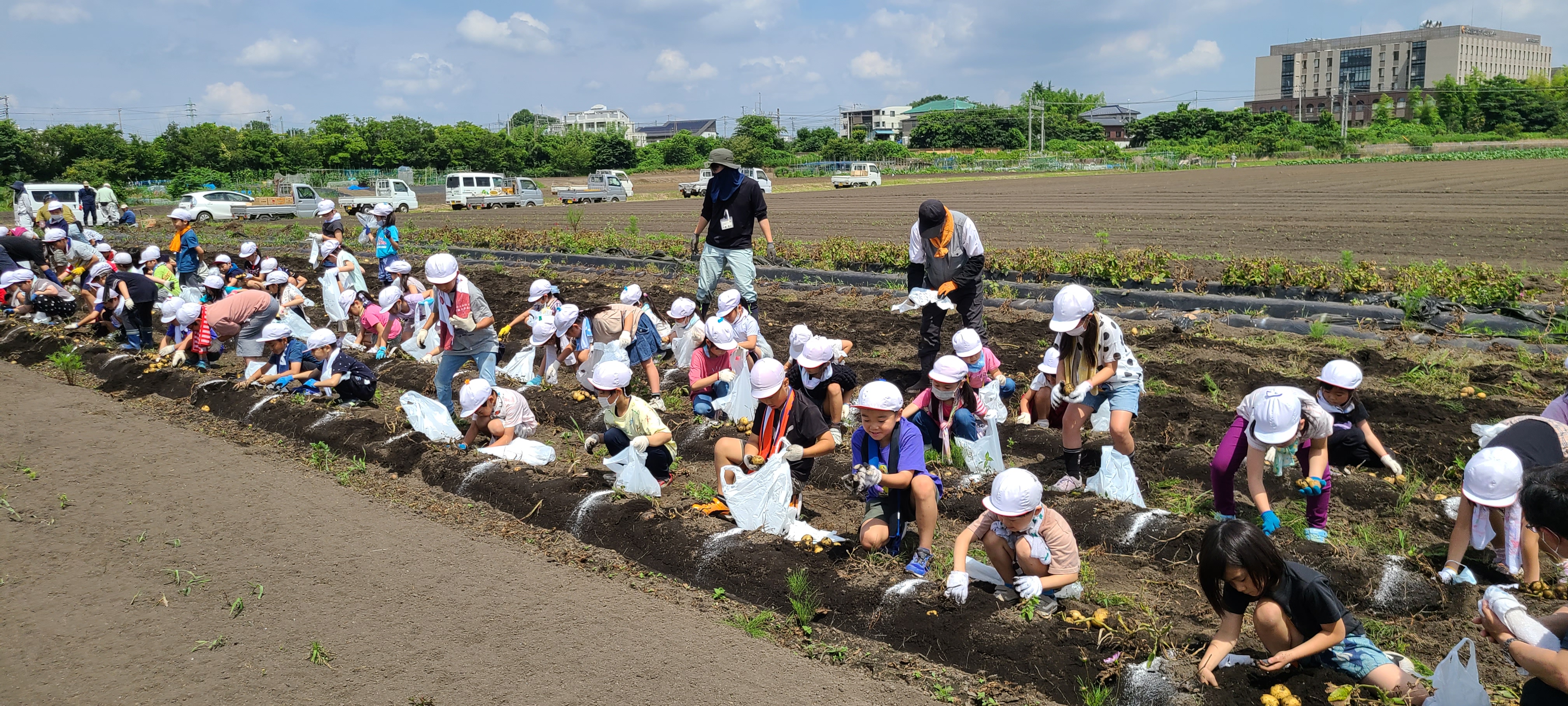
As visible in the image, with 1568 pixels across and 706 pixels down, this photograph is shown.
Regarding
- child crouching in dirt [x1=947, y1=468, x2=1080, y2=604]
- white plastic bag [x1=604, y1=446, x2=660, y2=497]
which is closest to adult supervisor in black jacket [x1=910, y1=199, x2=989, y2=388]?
white plastic bag [x1=604, y1=446, x2=660, y2=497]

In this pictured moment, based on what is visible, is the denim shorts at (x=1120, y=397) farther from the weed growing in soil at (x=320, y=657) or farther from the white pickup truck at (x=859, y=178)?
the white pickup truck at (x=859, y=178)

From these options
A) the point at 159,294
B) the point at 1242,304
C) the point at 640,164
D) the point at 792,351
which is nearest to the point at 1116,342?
the point at 792,351

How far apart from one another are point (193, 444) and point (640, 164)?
55.8 m

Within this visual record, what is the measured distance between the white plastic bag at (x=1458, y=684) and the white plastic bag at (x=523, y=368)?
6893 millimetres

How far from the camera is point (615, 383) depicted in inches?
208

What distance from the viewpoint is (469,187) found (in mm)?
33250

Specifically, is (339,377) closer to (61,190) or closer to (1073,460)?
(1073,460)

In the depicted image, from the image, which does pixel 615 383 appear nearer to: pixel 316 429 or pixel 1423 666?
pixel 316 429

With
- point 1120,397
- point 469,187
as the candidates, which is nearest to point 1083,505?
point 1120,397

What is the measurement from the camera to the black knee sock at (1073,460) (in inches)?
205

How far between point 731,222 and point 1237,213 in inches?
616

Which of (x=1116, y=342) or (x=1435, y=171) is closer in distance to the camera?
(x=1116, y=342)

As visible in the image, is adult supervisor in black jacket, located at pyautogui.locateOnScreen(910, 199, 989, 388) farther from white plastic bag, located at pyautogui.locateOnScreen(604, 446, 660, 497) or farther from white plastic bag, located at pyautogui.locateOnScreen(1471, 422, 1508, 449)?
white plastic bag, located at pyautogui.locateOnScreen(1471, 422, 1508, 449)

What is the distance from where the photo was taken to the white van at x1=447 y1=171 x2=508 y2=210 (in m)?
32.9
